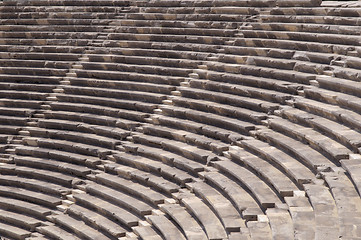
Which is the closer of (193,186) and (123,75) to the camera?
(193,186)

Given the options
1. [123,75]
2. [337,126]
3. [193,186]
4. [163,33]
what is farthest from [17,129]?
[337,126]

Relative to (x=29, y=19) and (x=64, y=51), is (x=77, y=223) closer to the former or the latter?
(x=64, y=51)

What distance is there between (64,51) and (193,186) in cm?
1106

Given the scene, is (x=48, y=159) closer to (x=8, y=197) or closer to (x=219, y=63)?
(x=8, y=197)

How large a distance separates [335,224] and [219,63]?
10.1 metres

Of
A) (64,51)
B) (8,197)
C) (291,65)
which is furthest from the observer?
(64,51)

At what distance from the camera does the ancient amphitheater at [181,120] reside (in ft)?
40.6

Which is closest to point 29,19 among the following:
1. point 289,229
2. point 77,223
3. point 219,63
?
point 219,63

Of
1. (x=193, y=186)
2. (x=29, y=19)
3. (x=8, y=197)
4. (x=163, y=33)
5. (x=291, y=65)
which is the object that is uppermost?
(x=29, y=19)

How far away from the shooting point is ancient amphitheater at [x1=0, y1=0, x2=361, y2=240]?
12367 mm

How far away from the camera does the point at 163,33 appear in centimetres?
2227

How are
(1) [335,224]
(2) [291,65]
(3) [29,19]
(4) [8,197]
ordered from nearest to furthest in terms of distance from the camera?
(1) [335,224], (2) [291,65], (4) [8,197], (3) [29,19]

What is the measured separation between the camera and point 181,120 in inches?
707

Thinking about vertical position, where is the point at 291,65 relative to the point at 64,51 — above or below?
below
